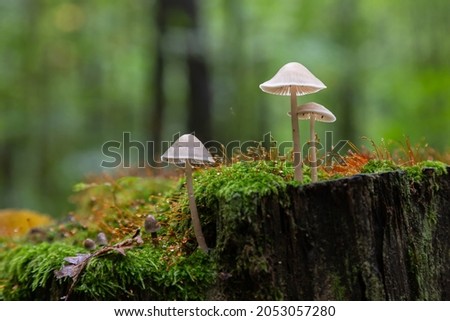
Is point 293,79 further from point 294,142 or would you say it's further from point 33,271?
point 33,271

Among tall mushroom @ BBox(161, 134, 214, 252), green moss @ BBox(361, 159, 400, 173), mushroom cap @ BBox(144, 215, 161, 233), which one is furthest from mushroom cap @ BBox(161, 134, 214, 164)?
green moss @ BBox(361, 159, 400, 173)

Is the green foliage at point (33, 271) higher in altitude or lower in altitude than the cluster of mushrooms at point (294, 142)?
lower

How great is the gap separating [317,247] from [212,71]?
10.5 m

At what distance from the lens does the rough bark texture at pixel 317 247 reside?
216cm

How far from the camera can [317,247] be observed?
2178 mm

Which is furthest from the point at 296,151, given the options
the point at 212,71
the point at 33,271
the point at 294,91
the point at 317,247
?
the point at 212,71

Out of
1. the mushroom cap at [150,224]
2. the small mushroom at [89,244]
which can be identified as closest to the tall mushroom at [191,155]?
the mushroom cap at [150,224]

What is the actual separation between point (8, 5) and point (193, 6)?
924cm

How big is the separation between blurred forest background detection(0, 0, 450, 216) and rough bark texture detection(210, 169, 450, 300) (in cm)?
883

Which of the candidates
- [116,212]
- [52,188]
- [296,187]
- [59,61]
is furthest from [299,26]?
[296,187]

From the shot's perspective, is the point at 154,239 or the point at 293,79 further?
the point at 154,239

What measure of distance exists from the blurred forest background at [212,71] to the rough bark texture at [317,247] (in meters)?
8.83

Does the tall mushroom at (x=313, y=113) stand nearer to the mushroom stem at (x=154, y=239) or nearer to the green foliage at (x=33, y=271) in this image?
the mushroom stem at (x=154, y=239)

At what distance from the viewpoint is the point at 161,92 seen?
835cm
